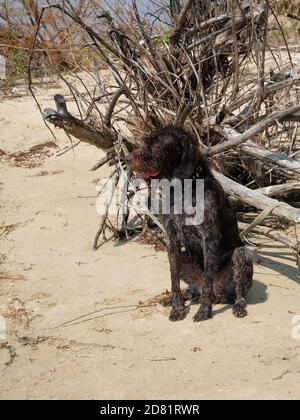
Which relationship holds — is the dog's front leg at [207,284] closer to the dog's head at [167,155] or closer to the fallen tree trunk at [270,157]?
the dog's head at [167,155]

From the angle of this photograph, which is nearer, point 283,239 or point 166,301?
point 166,301

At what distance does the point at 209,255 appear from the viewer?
4.68 metres

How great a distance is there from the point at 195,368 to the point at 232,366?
23cm

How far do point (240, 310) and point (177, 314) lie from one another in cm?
47

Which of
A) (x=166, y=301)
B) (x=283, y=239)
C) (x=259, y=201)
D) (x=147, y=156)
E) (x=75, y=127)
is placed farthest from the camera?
(x=75, y=127)

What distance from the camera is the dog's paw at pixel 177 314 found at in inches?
184

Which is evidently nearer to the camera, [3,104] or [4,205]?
[4,205]

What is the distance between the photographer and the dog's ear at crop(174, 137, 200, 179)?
4527 mm

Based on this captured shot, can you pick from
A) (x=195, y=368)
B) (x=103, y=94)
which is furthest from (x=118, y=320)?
(x=103, y=94)

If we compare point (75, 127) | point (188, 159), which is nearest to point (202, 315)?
point (188, 159)

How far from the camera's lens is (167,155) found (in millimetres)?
4484

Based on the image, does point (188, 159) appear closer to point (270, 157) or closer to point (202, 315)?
point (202, 315)

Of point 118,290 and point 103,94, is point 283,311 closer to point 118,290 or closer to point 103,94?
point 118,290
